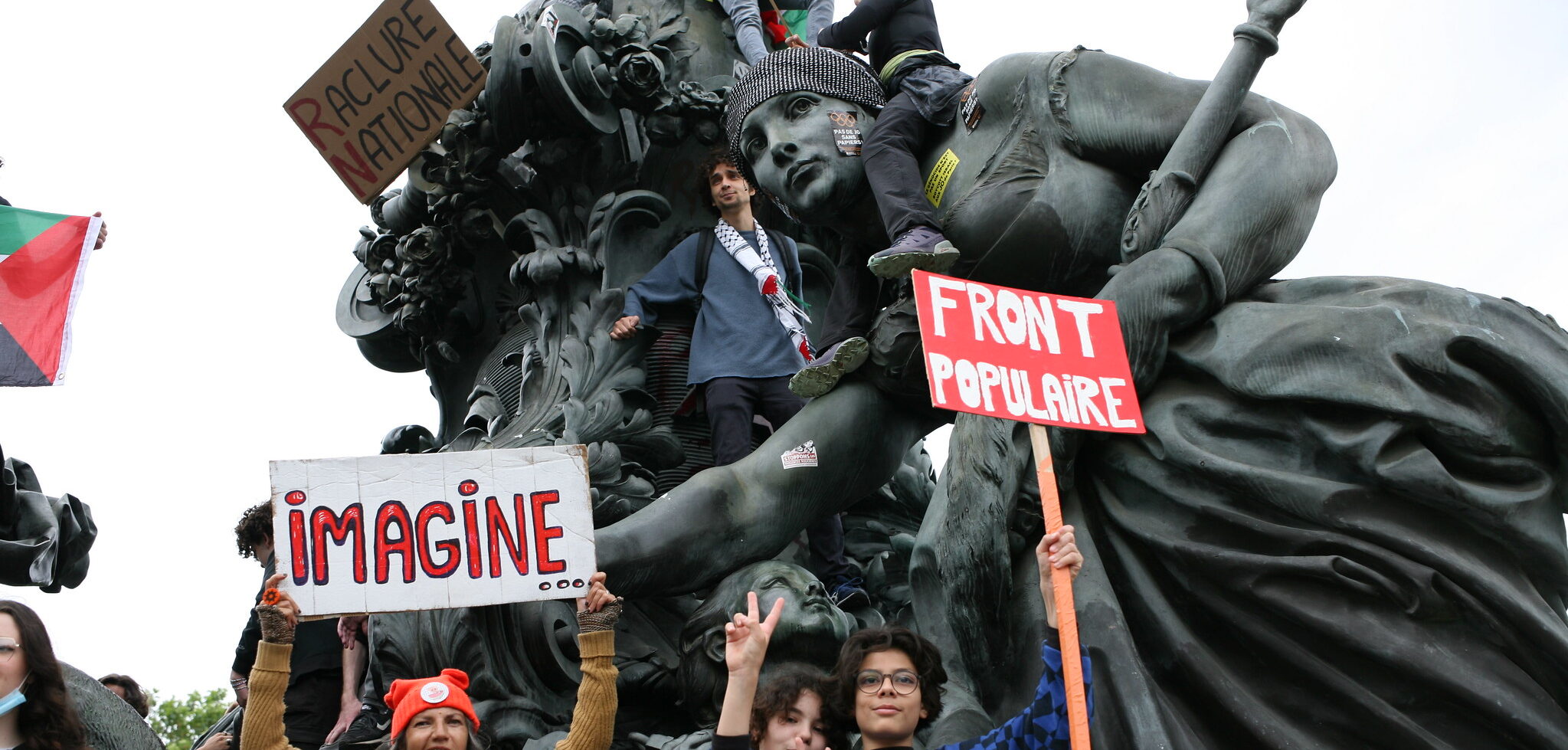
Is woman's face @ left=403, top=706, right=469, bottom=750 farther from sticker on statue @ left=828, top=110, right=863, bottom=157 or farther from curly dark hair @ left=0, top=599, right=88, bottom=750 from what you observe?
→ sticker on statue @ left=828, top=110, right=863, bottom=157

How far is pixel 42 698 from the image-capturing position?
4.88m

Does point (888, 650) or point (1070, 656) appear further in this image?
point (888, 650)

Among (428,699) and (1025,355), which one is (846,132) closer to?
(1025,355)

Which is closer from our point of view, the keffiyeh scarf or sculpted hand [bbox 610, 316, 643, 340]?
sculpted hand [bbox 610, 316, 643, 340]

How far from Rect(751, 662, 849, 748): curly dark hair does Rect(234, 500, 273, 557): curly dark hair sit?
2591 millimetres

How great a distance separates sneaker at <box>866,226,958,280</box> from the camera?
6.17 m

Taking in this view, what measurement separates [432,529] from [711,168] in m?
2.91

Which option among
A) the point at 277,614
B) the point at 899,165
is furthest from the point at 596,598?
the point at 899,165

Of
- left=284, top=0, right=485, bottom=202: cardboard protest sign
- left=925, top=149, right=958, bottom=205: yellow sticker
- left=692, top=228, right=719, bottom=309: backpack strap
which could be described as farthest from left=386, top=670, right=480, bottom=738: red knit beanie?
left=284, top=0, right=485, bottom=202: cardboard protest sign

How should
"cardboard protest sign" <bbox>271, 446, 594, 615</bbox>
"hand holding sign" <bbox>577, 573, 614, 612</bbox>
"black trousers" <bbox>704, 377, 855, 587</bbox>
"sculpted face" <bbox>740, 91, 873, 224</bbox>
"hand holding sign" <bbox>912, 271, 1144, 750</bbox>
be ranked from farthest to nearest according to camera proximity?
"black trousers" <bbox>704, 377, 855, 587</bbox>, "sculpted face" <bbox>740, 91, 873, 224</bbox>, "cardboard protest sign" <bbox>271, 446, 594, 615</bbox>, "hand holding sign" <bbox>577, 573, 614, 612</bbox>, "hand holding sign" <bbox>912, 271, 1144, 750</bbox>

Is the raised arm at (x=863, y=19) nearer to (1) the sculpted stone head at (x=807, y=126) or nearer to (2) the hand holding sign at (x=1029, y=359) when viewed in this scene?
(1) the sculpted stone head at (x=807, y=126)

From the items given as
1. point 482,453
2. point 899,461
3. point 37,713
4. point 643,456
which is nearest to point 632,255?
point 643,456

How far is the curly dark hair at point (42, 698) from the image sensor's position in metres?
4.82

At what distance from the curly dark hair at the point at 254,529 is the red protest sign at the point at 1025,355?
296 centimetres
